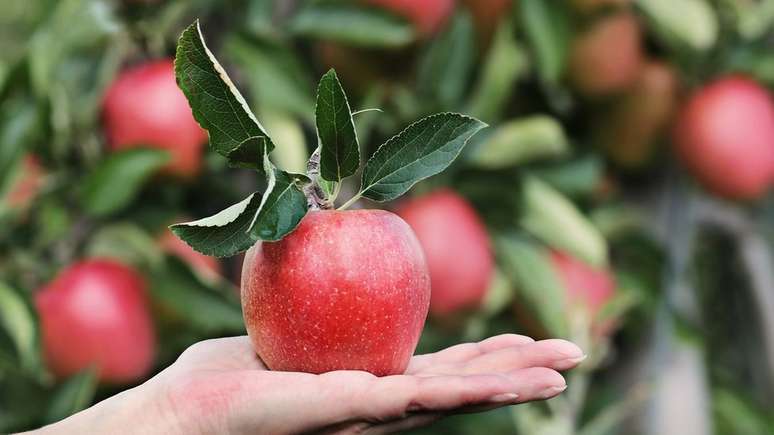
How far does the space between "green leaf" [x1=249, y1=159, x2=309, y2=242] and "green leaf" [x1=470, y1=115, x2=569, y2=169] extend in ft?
1.69

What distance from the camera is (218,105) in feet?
1.63

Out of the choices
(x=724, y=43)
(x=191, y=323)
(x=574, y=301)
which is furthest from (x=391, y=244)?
(x=724, y=43)

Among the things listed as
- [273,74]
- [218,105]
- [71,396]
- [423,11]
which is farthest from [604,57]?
[218,105]

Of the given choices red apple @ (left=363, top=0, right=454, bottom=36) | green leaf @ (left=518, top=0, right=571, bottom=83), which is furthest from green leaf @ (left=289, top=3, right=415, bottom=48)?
green leaf @ (left=518, top=0, right=571, bottom=83)

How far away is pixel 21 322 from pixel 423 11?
1.28ft

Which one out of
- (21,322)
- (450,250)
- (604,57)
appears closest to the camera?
(21,322)

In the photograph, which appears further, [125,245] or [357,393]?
[125,245]

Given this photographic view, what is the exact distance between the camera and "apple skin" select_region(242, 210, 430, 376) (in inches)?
20.6

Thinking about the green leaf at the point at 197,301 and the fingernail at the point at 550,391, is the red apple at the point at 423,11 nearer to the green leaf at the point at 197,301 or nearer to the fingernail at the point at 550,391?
the green leaf at the point at 197,301

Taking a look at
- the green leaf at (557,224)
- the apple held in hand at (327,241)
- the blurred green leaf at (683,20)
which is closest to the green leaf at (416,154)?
the apple held in hand at (327,241)

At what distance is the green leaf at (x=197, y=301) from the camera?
0.90 metres

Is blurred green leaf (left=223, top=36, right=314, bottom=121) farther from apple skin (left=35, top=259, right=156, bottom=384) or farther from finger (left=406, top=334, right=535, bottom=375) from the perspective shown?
finger (left=406, top=334, right=535, bottom=375)

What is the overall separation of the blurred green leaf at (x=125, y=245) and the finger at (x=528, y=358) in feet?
1.53

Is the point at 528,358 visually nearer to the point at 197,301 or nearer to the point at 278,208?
the point at 278,208
